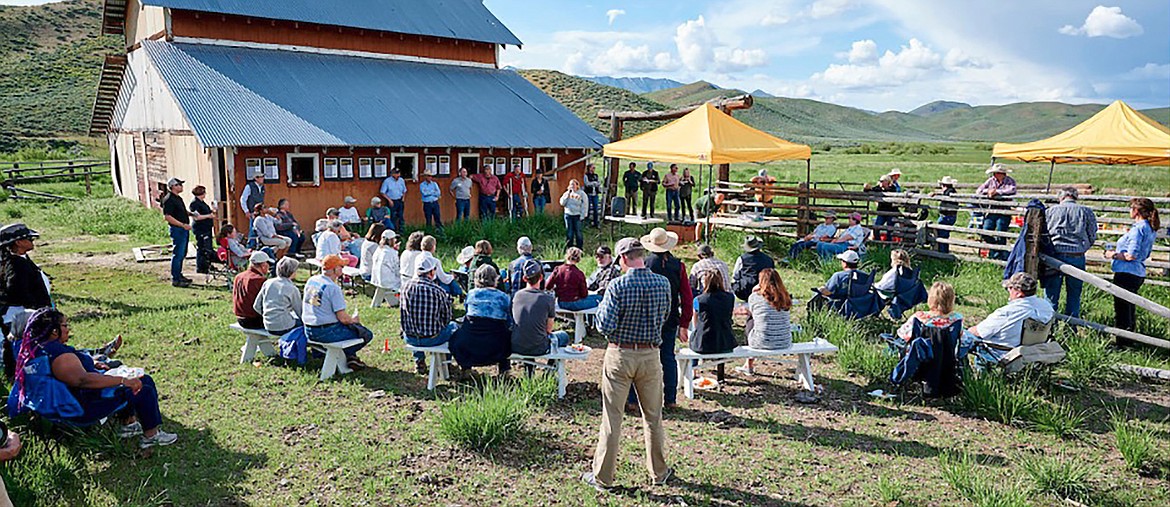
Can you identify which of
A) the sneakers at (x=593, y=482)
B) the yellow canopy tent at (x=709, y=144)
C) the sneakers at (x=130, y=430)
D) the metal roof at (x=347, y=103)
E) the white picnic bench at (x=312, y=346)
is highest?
the metal roof at (x=347, y=103)

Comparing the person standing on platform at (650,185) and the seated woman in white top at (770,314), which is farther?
the person standing on platform at (650,185)

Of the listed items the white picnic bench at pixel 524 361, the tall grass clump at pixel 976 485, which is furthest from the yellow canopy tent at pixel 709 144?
the tall grass clump at pixel 976 485

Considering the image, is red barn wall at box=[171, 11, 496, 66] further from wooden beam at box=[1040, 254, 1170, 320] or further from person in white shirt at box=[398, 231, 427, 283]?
wooden beam at box=[1040, 254, 1170, 320]

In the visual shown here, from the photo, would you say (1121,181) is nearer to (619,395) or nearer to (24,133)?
(619,395)

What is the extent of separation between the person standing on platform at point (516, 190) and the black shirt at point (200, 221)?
8319 millimetres

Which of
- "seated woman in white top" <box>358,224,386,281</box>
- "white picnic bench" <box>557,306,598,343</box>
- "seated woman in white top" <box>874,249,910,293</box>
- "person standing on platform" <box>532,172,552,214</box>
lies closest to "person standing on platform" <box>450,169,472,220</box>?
"person standing on platform" <box>532,172,552,214</box>

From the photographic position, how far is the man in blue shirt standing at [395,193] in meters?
16.5

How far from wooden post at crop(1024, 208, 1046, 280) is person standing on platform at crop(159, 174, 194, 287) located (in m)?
11.7

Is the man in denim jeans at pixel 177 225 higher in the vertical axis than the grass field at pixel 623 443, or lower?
higher

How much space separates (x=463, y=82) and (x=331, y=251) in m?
12.1

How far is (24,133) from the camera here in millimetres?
48156

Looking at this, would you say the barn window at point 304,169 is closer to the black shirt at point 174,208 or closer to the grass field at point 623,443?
the black shirt at point 174,208

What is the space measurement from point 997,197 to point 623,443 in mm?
11390

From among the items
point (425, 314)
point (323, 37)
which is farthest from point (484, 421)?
point (323, 37)
